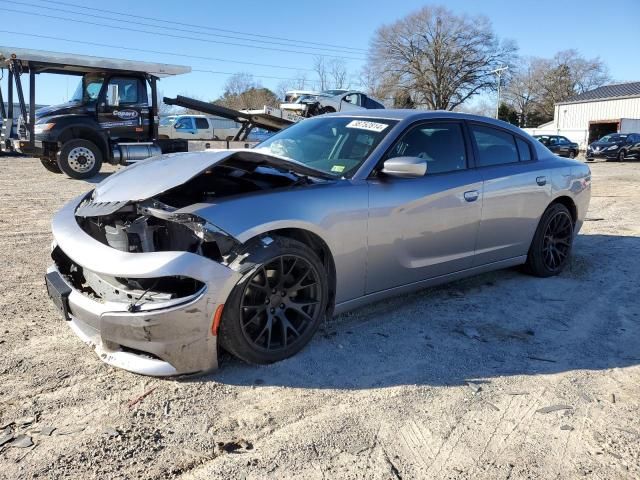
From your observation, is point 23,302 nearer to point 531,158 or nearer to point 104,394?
point 104,394

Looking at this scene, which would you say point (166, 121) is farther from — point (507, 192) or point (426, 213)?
point (426, 213)

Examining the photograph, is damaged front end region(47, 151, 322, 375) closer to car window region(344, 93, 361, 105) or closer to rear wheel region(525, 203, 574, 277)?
rear wheel region(525, 203, 574, 277)

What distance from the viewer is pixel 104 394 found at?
2734mm

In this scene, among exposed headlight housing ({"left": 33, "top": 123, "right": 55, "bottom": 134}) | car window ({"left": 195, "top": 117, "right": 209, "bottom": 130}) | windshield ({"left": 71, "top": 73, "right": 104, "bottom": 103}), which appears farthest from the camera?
car window ({"left": 195, "top": 117, "right": 209, "bottom": 130})

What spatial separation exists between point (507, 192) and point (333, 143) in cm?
160

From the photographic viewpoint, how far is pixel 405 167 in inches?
135

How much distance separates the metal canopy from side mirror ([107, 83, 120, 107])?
0.45 m

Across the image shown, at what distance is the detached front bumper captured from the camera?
262cm

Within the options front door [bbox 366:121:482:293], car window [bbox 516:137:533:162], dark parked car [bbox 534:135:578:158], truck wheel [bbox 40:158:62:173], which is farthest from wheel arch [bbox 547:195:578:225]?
dark parked car [bbox 534:135:578:158]

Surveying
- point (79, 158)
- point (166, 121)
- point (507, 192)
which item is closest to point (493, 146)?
point (507, 192)

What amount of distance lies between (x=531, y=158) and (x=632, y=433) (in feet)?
9.86

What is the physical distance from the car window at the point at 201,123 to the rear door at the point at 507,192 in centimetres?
1914

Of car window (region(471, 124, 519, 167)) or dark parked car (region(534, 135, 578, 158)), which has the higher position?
dark parked car (region(534, 135, 578, 158))

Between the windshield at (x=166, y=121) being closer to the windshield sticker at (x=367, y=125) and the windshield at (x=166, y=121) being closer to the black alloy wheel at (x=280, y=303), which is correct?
the windshield sticker at (x=367, y=125)
